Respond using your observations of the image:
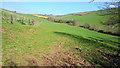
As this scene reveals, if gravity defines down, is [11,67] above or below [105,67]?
above

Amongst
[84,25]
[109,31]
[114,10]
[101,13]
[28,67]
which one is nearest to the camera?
[28,67]

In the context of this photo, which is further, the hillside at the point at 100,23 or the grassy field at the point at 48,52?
the hillside at the point at 100,23

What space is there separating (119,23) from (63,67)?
6764 millimetres

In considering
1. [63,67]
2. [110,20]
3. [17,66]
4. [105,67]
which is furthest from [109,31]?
[17,66]

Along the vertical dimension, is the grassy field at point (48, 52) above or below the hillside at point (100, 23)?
below

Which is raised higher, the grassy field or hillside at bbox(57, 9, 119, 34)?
hillside at bbox(57, 9, 119, 34)

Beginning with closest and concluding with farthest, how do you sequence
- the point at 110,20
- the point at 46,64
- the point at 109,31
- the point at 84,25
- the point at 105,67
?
the point at 46,64
the point at 105,67
the point at 110,20
the point at 109,31
the point at 84,25

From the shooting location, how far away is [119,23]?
7.66 m

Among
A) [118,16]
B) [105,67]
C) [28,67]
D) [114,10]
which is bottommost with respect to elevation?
[105,67]

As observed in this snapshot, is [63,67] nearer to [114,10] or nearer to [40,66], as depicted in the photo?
[40,66]

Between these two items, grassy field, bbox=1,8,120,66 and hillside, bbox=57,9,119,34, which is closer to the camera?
grassy field, bbox=1,8,120,66

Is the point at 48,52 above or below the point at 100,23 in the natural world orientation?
below

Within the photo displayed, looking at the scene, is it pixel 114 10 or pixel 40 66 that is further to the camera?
pixel 114 10

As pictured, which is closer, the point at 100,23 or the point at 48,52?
the point at 48,52
